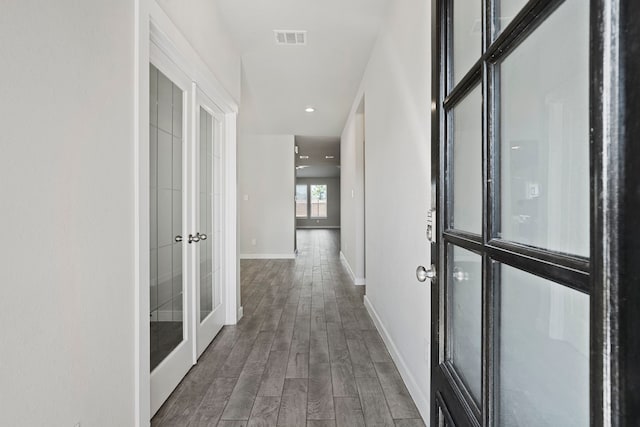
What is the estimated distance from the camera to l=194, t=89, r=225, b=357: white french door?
2557 mm

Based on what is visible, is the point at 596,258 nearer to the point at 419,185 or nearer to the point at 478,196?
the point at 478,196

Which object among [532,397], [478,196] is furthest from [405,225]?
[532,397]

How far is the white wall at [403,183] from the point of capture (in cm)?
188

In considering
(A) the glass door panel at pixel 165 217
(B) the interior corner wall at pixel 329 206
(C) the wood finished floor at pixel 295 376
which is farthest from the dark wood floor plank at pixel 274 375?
(B) the interior corner wall at pixel 329 206

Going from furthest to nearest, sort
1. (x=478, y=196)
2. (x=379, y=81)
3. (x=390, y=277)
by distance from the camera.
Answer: (x=379, y=81)
(x=390, y=277)
(x=478, y=196)

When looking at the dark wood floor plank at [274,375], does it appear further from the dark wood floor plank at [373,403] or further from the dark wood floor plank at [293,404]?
the dark wood floor plank at [373,403]

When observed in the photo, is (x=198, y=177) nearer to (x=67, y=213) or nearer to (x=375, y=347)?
(x=67, y=213)

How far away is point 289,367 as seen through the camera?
244 cm

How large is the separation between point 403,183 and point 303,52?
1896 mm

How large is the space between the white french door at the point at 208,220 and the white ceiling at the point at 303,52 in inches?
29.7

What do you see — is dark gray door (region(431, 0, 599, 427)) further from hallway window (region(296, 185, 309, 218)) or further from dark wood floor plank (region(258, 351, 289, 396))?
hallway window (region(296, 185, 309, 218))

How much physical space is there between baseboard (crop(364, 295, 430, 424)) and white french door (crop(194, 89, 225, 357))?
4.63 feet

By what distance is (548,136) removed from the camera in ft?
1.99

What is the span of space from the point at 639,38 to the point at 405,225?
1.91m
